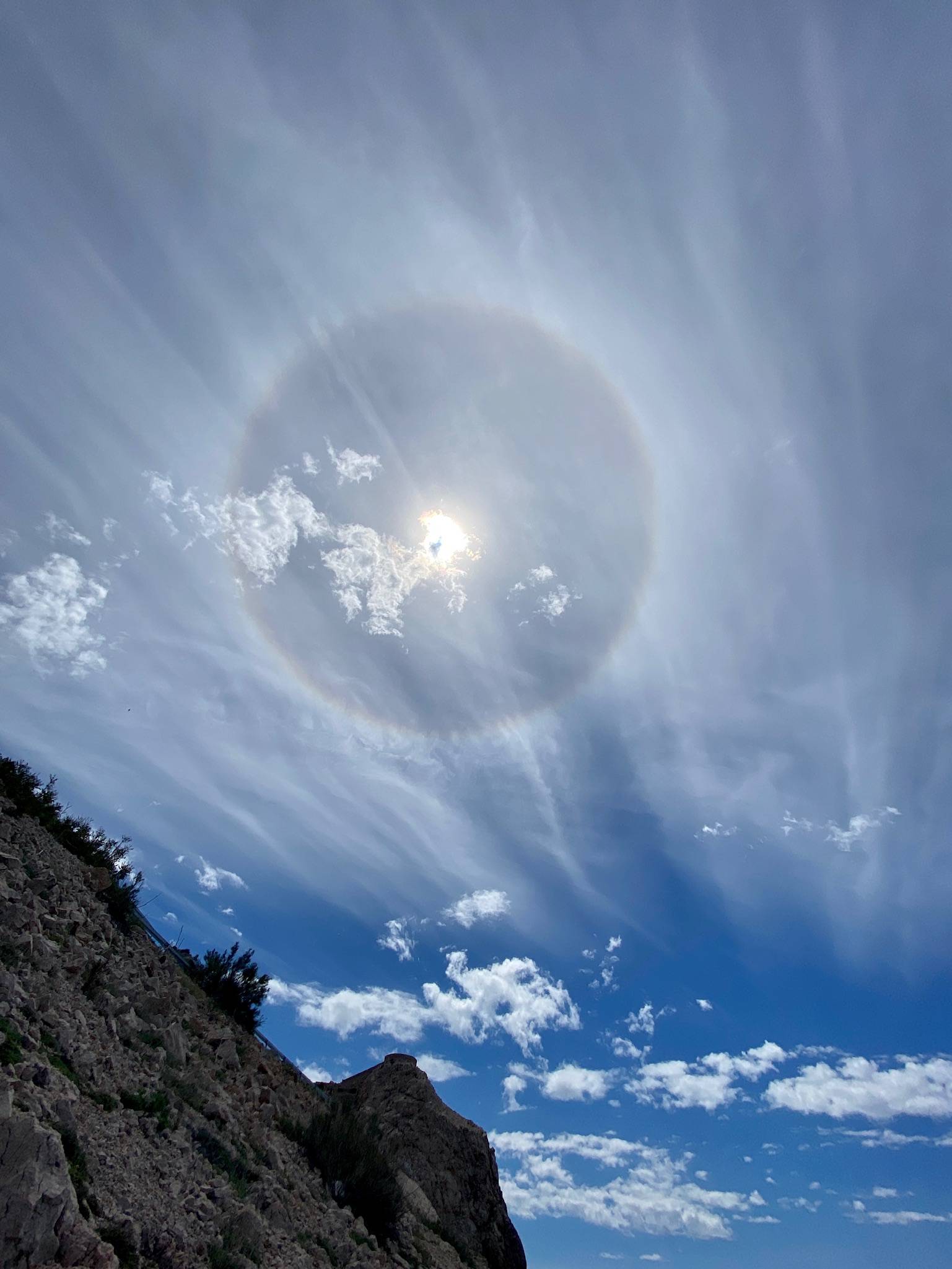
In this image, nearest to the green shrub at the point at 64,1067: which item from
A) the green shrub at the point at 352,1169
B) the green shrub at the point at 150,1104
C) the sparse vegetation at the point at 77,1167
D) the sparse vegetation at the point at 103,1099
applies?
the sparse vegetation at the point at 103,1099

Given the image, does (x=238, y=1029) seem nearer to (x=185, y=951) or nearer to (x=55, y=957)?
(x=185, y=951)

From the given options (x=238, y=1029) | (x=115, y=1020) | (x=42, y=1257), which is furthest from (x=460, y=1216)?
(x=42, y=1257)

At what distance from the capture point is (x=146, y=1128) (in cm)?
1203

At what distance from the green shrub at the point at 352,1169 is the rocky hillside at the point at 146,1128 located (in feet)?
0.17

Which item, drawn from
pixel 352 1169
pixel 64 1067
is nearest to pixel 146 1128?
pixel 64 1067

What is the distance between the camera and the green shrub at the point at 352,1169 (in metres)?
19.4

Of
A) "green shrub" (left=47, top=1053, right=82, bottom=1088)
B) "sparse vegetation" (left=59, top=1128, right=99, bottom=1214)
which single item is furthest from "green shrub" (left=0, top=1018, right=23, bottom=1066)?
"sparse vegetation" (left=59, top=1128, right=99, bottom=1214)

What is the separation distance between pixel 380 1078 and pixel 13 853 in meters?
29.4

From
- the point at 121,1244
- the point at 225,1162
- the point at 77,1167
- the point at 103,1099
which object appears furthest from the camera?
the point at 225,1162

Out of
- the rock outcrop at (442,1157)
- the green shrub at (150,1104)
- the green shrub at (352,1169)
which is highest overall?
the rock outcrop at (442,1157)

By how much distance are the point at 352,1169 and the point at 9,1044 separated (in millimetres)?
14225

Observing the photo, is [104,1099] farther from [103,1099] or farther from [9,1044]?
[9,1044]

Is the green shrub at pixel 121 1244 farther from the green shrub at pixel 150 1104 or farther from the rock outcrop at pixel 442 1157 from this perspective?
the rock outcrop at pixel 442 1157

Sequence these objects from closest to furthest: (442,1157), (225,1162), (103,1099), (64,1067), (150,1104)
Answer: (64,1067) < (103,1099) < (150,1104) < (225,1162) < (442,1157)
